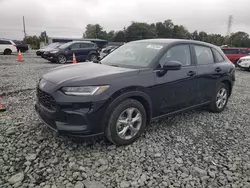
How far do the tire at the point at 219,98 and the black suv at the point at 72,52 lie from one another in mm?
10876

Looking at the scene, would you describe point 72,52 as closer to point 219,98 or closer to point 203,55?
point 203,55

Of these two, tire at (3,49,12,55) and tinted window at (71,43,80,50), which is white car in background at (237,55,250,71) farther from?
tire at (3,49,12,55)

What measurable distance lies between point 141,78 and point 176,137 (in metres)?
1.22

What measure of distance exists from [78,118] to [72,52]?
1232 centimetres

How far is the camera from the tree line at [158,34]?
2800 inches

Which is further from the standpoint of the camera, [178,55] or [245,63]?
[245,63]

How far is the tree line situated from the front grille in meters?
75.1

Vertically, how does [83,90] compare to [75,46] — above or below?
below

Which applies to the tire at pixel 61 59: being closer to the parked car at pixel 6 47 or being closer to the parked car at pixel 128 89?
the parked car at pixel 6 47

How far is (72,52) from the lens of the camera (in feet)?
46.5

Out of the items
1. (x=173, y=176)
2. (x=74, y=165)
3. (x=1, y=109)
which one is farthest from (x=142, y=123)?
(x=1, y=109)

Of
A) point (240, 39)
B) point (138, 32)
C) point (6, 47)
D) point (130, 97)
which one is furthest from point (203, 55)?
point (240, 39)

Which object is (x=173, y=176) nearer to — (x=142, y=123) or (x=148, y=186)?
(x=148, y=186)

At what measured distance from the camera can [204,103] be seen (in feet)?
14.2
